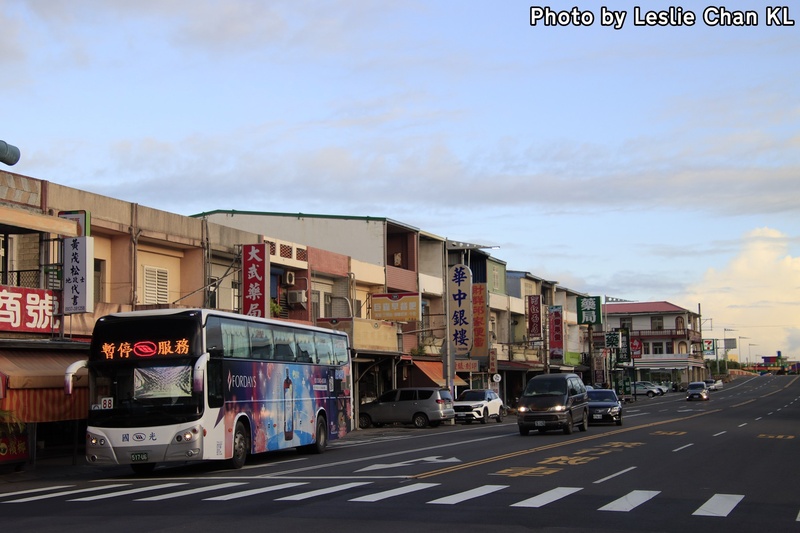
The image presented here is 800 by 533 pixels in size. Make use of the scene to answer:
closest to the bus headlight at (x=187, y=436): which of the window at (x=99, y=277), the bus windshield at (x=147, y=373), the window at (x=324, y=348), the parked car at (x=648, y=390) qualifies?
the bus windshield at (x=147, y=373)

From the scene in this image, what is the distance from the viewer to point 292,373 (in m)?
24.6

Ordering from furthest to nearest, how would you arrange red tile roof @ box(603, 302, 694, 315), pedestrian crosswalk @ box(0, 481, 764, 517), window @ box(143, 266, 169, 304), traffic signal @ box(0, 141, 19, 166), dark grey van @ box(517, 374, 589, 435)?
red tile roof @ box(603, 302, 694, 315) → window @ box(143, 266, 169, 304) → dark grey van @ box(517, 374, 589, 435) → pedestrian crosswalk @ box(0, 481, 764, 517) → traffic signal @ box(0, 141, 19, 166)

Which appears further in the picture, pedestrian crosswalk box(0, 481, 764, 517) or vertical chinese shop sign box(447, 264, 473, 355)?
vertical chinese shop sign box(447, 264, 473, 355)

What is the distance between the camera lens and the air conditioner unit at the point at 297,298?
130 feet

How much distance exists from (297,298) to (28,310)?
17279mm

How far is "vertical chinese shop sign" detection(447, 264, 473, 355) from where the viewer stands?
5406 cm

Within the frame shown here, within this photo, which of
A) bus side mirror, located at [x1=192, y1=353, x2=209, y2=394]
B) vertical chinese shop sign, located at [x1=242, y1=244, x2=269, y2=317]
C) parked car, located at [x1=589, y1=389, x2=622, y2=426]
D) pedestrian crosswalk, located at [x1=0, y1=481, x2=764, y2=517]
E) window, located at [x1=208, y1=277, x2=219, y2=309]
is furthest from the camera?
parked car, located at [x1=589, y1=389, x2=622, y2=426]

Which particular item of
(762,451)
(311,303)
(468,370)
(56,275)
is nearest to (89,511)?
(56,275)

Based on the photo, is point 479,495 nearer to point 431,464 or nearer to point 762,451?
point 431,464

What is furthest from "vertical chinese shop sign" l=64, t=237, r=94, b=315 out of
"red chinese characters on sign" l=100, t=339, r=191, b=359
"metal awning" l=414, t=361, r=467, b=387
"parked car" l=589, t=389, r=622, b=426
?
"metal awning" l=414, t=361, r=467, b=387

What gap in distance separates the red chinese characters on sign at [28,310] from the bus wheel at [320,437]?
7.65 meters

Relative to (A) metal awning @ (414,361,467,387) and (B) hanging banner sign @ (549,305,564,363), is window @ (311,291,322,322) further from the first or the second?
(B) hanging banner sign @ (549,305,564,363)

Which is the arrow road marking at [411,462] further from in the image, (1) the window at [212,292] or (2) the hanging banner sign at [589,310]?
(2) the hanging banner sign at [589,310]

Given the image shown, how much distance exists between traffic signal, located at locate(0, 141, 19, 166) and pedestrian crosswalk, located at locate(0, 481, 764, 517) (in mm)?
6022
